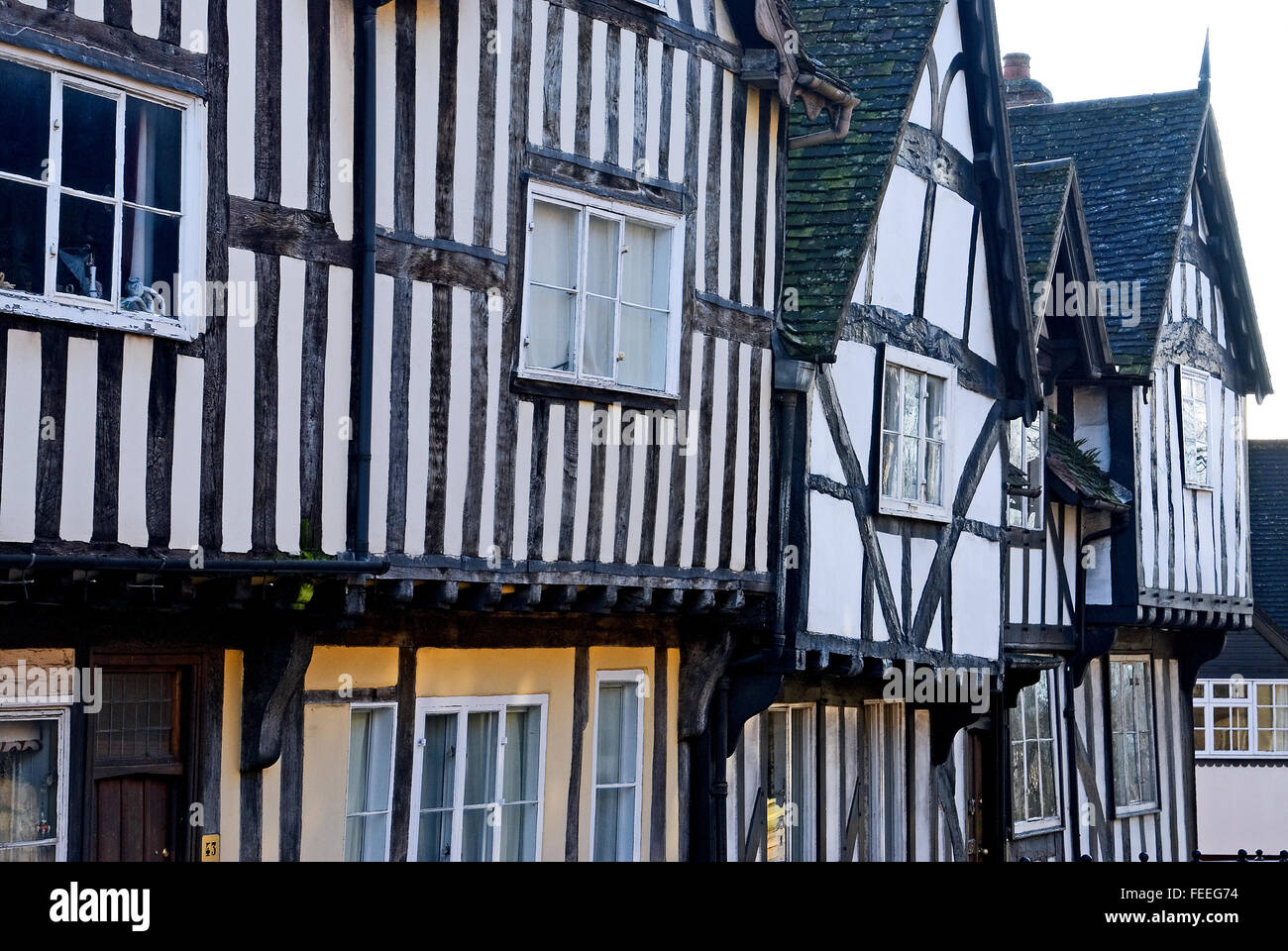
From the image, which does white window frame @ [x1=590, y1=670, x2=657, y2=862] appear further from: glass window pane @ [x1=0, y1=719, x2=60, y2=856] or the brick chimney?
the brick chimney

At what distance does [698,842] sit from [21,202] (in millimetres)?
6512

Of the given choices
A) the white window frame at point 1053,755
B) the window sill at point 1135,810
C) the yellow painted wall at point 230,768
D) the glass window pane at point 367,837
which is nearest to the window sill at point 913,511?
the white window frame at point 1053,755

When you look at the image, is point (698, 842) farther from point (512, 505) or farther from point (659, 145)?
point (659, 145)

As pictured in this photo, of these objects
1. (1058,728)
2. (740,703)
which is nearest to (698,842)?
(740,703)

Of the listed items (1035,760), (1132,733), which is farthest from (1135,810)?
(1035,760)

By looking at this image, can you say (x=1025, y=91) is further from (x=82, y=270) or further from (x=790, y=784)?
(x=82, y=270)

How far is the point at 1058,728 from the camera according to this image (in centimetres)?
1842

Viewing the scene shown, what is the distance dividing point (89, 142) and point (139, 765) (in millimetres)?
2881

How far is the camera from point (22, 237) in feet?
24.1

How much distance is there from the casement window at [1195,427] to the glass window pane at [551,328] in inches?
455

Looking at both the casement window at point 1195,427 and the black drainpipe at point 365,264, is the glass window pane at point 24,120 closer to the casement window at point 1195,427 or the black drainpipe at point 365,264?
the black drainpipe at point 365,264

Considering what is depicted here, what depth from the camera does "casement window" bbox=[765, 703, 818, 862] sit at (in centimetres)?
1335

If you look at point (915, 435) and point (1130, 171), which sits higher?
point (1130, 171)

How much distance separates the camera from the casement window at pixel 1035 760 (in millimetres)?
17484
